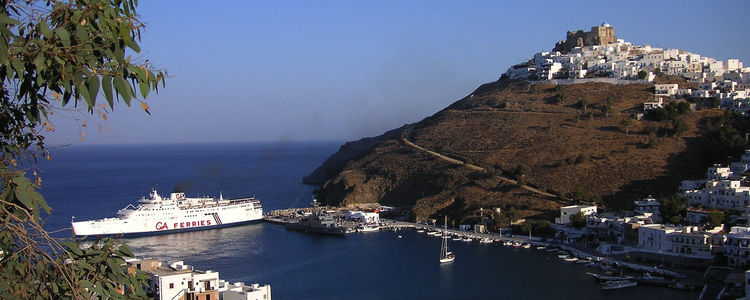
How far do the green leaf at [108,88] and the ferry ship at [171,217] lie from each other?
26688 millimetres

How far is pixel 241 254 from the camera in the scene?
2408 cm

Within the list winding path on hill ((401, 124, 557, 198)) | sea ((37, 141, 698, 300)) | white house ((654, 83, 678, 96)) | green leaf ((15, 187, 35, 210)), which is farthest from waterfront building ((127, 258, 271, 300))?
white house ((654, 83, 678, 96))

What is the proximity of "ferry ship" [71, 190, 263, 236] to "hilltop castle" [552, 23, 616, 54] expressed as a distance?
91.2 feet

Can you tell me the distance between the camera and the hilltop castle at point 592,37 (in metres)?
49.9

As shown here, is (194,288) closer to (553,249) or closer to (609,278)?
(609,278)

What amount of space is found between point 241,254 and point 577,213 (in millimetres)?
11879

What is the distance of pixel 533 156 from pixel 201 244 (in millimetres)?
15542

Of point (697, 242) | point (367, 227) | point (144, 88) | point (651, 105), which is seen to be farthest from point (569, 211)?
point (144, 88)

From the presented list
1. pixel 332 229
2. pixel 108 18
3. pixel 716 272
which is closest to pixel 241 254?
pixel 332 229

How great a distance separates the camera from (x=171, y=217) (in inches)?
1190

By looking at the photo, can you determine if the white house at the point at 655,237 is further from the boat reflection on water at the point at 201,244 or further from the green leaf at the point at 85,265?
the green leaf at the point at 85,265

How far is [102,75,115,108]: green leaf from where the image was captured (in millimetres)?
2375

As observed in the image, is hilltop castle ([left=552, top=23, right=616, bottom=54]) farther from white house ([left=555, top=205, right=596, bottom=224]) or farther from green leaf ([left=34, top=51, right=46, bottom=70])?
green leaf ([left=34, top=51, right=46, bottom=70])

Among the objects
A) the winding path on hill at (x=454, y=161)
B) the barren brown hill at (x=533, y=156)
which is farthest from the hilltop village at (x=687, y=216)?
the winding path on hill at (x=454, y=161)
